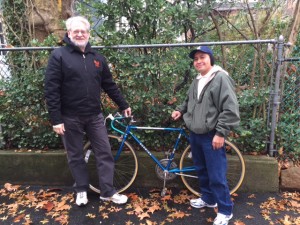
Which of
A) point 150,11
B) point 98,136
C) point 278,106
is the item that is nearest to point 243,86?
point 278,106

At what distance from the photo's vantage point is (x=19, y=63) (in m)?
4.28

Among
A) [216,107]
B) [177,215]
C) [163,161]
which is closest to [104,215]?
[177,215]

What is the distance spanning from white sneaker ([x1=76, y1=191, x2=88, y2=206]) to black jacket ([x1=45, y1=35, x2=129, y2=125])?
3.51ft

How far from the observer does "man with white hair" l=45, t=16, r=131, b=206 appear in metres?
3.19

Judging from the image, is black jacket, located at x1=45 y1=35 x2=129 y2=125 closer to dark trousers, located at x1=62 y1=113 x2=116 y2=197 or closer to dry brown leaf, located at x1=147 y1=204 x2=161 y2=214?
dark trousers, located at x1=62 y1=113 x2=116 y2=197

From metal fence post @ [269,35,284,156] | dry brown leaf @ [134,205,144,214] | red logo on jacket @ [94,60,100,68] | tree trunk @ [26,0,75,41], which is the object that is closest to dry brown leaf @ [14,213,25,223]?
dry brown leaf @ [134,205,144,214]

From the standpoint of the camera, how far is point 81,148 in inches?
140

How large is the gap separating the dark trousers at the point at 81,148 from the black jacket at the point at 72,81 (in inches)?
5.3

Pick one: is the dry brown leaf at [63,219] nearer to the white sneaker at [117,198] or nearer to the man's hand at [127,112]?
the white sneaker at [117,198]

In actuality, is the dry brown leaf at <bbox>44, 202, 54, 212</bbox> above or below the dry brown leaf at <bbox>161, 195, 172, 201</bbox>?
below

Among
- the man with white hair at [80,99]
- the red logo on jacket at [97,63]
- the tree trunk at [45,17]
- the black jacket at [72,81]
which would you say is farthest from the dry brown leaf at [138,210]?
the tree trunk at [45,17]

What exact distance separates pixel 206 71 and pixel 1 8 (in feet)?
13.6

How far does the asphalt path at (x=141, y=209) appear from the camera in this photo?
133 inches

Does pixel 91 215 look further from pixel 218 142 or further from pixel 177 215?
pixel 218 142
